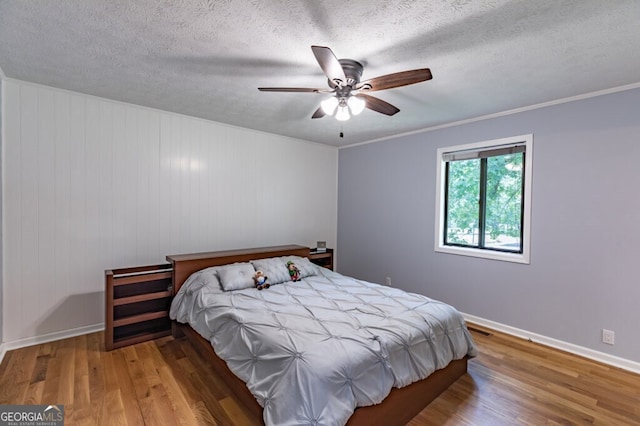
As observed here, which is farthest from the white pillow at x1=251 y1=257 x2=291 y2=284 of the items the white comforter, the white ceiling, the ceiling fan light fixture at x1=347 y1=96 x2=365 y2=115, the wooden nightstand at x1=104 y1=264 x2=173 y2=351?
the ceiling fan light fixture at x1=347 y1=96 x2=365 y2=115

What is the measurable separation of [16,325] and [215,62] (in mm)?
3021

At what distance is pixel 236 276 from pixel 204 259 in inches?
20.0

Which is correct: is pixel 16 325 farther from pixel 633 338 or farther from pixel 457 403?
pixel 633 338

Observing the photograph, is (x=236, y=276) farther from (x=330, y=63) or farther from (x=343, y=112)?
(x=330, y=63)

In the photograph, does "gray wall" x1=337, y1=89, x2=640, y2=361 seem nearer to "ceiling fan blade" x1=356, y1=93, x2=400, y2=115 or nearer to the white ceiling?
the white ceiling

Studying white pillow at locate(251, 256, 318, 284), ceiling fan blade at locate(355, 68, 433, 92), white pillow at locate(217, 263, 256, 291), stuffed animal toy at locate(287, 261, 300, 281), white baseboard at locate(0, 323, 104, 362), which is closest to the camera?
ceiling fan blade at locate(355, 68, 433, 92)

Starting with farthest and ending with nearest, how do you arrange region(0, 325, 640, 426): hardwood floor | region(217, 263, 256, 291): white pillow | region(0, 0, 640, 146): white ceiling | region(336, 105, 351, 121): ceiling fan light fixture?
region(217, 263, 256, 291): white pillow
region(336, 105, 351, 121): ceiling fan light fixture
region(0, 325, 640, 426): hardwood floor
region(0, 0, 640, 146): white ceiling

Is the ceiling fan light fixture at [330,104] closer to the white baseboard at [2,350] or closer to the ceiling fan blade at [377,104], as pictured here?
the ceiling fan blade at [377,104]

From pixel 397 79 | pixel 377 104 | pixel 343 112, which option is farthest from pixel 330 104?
pixel 397 79

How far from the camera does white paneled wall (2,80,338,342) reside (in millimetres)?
2764

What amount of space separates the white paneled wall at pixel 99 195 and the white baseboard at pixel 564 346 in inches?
122

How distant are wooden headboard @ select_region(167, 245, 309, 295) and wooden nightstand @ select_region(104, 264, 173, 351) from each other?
0.40 feet

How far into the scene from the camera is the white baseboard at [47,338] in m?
2.69

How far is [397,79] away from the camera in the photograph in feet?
6.43
